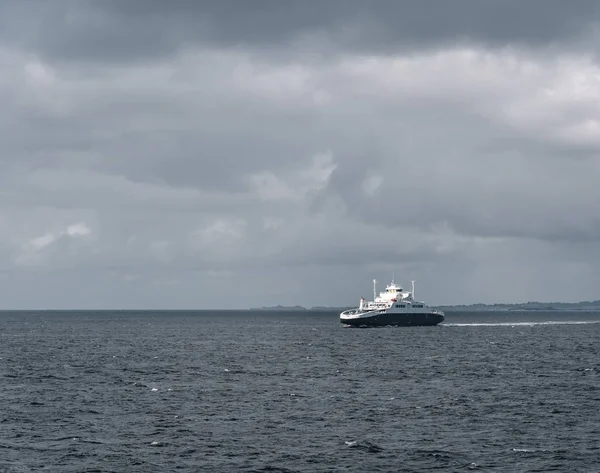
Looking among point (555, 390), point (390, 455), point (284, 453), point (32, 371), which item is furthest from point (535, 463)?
point (32, 371)

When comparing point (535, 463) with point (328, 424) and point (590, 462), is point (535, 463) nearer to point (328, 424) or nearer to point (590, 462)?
point (590, 462)

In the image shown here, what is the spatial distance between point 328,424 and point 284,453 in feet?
41.1

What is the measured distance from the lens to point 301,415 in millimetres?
78125

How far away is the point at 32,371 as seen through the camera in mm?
121562

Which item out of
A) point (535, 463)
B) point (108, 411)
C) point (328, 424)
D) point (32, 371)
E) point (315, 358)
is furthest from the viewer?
point (315, 358)

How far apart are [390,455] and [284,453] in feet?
27.1

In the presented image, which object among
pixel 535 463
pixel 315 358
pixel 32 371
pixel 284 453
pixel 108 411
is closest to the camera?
pixel 535 463

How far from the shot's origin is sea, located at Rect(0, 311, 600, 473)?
192ft

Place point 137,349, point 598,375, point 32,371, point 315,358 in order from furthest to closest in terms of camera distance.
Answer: point 137,349, point 315,358, point 32,371, point 598,375

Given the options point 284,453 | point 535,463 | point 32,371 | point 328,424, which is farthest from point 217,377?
point 535,463

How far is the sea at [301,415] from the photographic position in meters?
58.4

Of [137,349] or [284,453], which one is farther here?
[137,349]

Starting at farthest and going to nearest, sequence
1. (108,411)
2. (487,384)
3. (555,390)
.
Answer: (487,384) → (555,390) → (108,411)

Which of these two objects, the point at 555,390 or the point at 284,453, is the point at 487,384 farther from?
the point at 284,453
